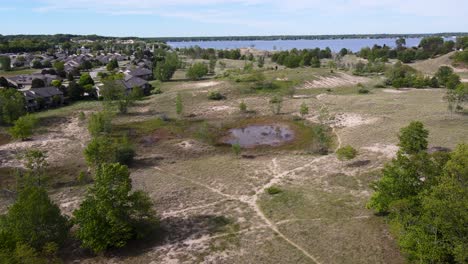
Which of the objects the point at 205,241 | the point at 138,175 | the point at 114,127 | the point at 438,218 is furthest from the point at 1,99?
the point at 438,218

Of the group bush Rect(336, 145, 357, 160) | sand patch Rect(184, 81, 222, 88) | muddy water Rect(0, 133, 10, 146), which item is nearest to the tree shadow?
bush Rect(336, 145, 357, 160)

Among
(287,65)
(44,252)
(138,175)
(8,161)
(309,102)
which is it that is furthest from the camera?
(287,65)

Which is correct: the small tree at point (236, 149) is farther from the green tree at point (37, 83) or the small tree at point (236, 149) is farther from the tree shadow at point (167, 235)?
the green tree at point (37, 83)

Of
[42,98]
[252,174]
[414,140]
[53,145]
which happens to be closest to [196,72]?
[42,98]

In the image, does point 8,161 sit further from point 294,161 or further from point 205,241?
point 294,161

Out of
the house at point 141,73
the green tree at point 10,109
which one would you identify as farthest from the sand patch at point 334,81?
the green tree at point 10,109

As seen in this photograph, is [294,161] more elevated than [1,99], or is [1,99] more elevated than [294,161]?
[1,99]
